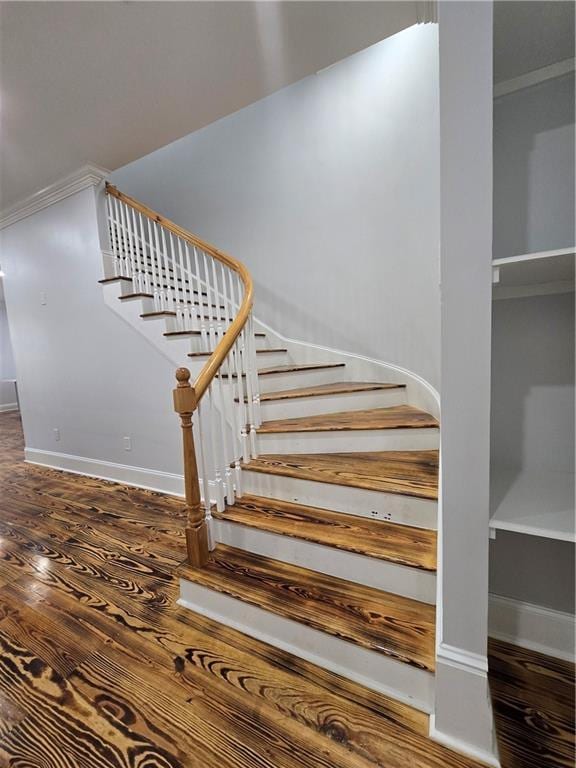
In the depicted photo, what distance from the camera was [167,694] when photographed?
45.8 inches

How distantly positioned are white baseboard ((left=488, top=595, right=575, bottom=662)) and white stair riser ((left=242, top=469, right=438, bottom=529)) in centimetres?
39

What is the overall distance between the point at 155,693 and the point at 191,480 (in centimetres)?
76

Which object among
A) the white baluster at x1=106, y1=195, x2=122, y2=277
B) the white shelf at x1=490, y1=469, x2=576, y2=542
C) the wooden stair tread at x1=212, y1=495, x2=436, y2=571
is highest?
the white baluster at x1=106, y1=195, x2=122, y2=277

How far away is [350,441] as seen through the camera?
2.02m

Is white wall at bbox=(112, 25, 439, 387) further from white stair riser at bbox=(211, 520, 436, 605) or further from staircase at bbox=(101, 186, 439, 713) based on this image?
white stair riser at bbox=(211, 520, 436, 605)

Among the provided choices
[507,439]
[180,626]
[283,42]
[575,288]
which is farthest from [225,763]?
[283,42]

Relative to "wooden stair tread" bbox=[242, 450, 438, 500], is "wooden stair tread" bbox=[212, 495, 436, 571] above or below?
below

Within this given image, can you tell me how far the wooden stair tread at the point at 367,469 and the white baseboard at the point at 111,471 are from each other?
1.15m

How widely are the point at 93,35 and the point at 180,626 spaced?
109 inches

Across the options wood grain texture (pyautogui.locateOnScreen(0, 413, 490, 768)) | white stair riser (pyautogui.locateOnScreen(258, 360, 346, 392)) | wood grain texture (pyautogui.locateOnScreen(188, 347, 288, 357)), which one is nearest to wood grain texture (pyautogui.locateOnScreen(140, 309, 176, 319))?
wood grain texture (pyautogui.locateOnScreen(188, 347, 288, 357))

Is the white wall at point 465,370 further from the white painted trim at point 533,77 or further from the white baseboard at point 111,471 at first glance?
the white baseboard at point 111,471

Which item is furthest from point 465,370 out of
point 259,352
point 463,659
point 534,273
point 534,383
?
point 259,352

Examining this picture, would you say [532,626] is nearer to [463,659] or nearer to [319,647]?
[463,659]

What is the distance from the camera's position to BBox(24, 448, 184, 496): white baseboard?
2768 mm
